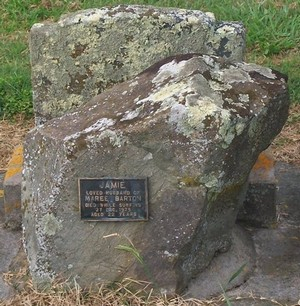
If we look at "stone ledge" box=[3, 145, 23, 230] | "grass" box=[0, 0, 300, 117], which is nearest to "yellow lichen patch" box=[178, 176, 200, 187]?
"stone ledge" box=[3, 145, 23, 230]

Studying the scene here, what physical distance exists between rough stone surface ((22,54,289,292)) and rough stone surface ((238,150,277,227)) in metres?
0.51

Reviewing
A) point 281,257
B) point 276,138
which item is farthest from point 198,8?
point 281,257

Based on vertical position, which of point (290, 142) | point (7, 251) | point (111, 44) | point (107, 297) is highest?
point (111, 44)

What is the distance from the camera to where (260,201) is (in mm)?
4352

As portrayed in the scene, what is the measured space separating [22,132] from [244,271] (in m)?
2.51

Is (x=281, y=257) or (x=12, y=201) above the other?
(x=12, y=201)

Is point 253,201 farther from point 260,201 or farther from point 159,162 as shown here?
point 159,162

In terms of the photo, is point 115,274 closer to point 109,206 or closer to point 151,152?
point 109,206

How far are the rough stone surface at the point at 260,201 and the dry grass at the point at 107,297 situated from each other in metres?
0.68

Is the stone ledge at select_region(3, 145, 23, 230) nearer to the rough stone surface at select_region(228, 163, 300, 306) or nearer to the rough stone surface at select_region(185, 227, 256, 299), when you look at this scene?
the rough stone surface at select_region(185, 227, 256, 299)

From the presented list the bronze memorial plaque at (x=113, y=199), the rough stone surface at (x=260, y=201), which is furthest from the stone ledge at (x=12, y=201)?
the rough stone surface at (x=260, y=201)

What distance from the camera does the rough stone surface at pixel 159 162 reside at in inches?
137

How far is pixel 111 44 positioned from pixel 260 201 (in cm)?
109

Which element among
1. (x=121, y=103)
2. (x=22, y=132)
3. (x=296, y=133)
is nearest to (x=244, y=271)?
(x=121, y=103)
